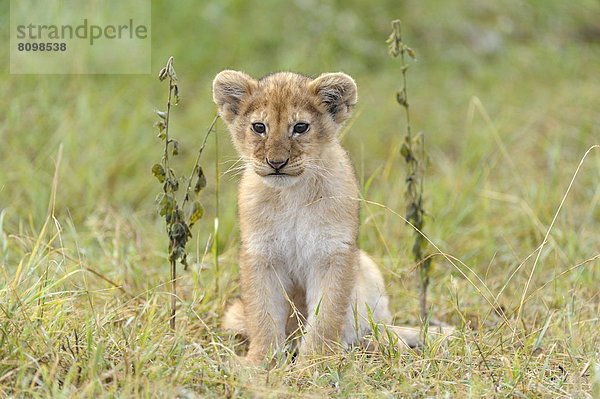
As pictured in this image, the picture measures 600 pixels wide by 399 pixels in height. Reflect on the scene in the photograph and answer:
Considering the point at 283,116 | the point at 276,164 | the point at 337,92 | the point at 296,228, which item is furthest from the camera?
the point at 337,92

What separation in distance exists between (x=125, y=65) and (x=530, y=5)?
24.4ft

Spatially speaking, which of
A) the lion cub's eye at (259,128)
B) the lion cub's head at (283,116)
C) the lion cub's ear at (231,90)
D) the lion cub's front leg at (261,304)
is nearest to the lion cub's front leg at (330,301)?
the lion cub's front leg at (261,304)

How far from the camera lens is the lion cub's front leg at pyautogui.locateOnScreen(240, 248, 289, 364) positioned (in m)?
A: 5.40

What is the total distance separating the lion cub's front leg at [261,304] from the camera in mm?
5398

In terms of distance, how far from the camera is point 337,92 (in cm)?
545

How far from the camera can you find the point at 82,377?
427 centimetres

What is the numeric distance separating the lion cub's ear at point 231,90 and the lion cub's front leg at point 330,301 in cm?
131

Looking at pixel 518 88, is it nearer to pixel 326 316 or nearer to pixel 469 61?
pixel 469 61

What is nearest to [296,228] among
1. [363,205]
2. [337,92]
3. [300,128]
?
[300,128]

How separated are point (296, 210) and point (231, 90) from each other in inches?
39.7

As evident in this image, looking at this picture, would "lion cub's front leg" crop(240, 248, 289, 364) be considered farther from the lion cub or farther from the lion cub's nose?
the lion cub's nose

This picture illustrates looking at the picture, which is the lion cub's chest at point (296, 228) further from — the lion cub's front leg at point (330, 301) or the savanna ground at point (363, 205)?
the savanna ground at point (363, 205)

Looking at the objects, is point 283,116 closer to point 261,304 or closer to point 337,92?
point 337,92

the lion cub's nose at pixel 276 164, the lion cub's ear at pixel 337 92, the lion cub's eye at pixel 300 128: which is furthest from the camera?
the lion cub's ear at pixel 337 92
